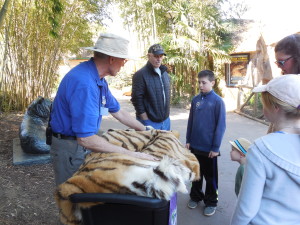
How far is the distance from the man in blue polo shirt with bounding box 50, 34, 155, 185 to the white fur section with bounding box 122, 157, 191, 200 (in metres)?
0.21

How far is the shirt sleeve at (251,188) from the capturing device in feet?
3.69

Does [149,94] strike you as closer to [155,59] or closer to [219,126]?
[155,59]

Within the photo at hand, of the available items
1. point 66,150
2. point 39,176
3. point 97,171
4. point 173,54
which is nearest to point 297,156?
point 97,171

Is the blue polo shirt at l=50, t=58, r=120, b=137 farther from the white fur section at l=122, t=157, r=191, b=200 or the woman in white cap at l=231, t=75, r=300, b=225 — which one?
the woman in white cap at l=231, t=75, r=300, b=225

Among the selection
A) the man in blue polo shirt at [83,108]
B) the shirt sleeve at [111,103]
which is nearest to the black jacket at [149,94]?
the shirt sleeve at [111,103]

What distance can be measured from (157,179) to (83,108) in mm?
674

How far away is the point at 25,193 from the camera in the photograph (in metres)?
3.27

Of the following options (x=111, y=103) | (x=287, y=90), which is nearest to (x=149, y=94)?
(x=111, y=103)

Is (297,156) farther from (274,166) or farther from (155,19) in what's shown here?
(155,19)

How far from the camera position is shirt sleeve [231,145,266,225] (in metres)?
1.12

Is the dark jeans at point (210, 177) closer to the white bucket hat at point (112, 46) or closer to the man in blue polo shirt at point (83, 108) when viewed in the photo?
the man in blue polo shirt at point (83, 108)

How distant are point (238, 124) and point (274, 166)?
6.95m

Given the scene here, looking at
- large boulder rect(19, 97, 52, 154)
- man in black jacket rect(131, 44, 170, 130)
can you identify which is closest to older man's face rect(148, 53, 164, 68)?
man in black jacket rect(131, 44, 170, 130)

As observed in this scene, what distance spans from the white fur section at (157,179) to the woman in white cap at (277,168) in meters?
0.30
